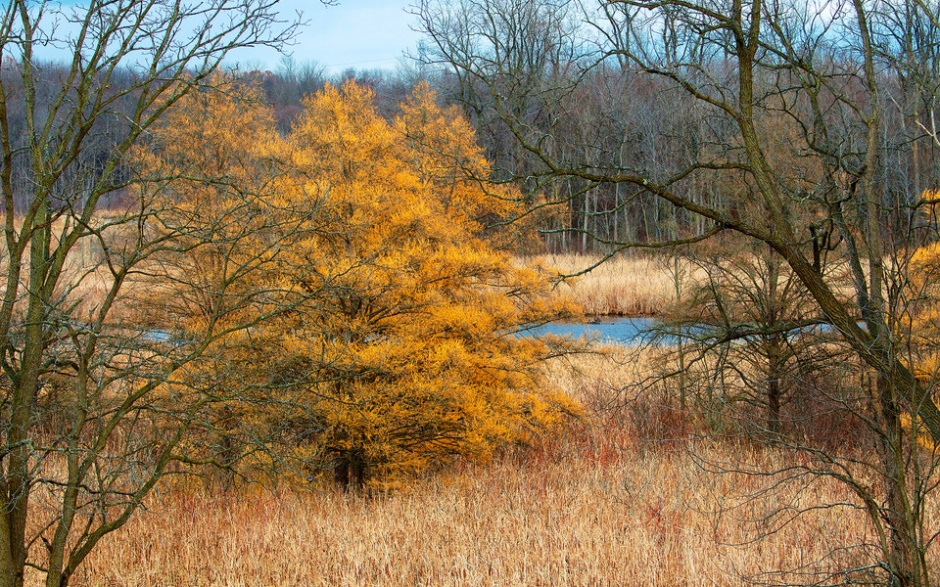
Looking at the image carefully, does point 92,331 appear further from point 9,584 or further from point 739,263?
point 739,263

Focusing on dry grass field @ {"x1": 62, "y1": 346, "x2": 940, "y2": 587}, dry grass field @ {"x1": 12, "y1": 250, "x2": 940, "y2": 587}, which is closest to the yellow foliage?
dry grass field @ {"x1": 12, "y1": 250, "x2": 940, "y2": 587}

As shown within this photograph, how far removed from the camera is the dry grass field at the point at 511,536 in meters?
6.48

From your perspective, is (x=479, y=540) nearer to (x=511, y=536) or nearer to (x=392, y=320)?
(x=511, y=536)

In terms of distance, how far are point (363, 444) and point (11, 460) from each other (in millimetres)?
6154

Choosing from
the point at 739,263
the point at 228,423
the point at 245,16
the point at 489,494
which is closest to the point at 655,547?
the point at 489,494

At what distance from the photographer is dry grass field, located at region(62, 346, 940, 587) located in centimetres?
648

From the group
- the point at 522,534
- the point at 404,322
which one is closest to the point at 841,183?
the point at 522,534

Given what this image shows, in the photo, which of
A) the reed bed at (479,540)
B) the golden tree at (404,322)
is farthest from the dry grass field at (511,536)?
the golden tree at (404,322)

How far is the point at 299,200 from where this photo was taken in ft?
35.6

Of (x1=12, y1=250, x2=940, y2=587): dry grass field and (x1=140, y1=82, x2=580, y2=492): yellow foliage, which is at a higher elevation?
(x1=140, y1=82, x2=580, y2=492): yellow foliage

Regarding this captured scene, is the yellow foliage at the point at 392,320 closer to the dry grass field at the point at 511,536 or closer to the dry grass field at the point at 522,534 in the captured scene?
the dry grass field at the point at 522,534

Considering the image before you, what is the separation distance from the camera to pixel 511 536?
7336 mm

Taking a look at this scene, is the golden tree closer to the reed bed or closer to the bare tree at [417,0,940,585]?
the reed bed

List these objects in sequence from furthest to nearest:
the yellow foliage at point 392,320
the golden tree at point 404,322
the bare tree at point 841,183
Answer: the golden tree at point 404,322, the yellow foliage at point 392,320, the bare tree at point 841,183
